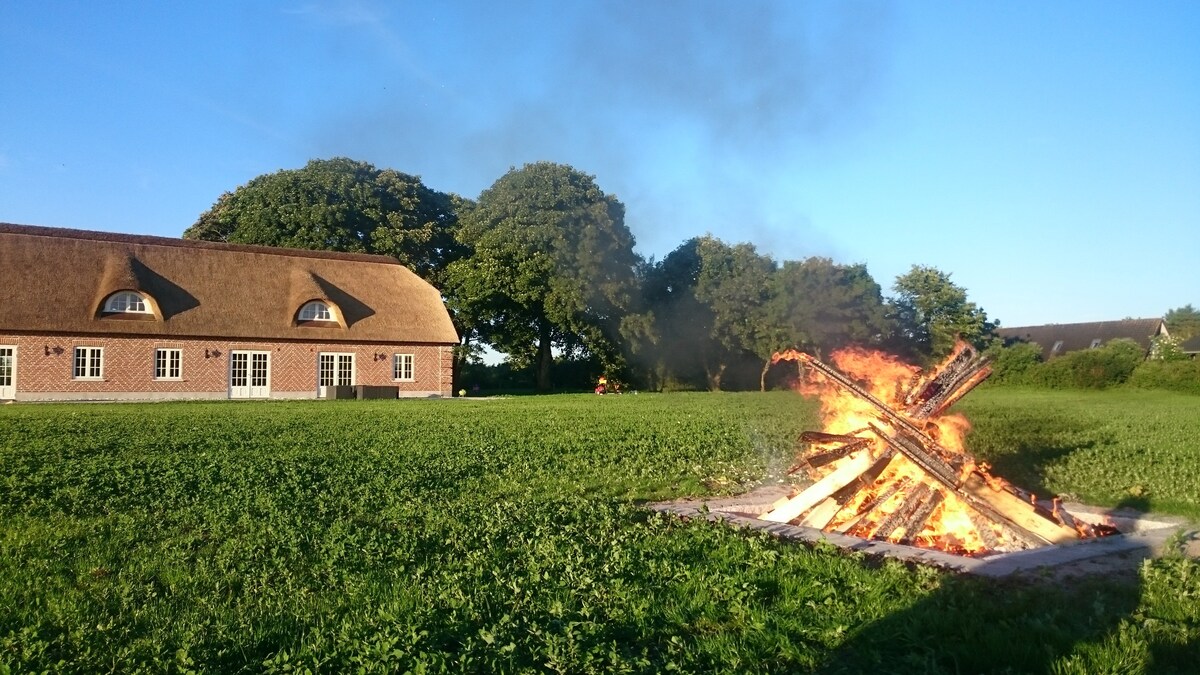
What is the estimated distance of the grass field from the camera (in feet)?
13.4

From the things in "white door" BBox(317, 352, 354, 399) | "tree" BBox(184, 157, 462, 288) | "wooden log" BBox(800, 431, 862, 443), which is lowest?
"wooden log" BBox(800, 431, 862, 443)

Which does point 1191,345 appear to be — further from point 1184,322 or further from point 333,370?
point 333,370

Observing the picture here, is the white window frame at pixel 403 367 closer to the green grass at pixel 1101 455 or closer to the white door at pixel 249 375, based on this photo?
the white door at pixel 249 375

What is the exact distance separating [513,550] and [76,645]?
271 cm

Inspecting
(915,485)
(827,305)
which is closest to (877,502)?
(915,485)

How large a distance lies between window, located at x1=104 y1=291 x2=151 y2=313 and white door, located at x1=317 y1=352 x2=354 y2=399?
694 cm

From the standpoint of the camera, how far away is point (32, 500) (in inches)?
324

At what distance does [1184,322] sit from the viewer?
301ft

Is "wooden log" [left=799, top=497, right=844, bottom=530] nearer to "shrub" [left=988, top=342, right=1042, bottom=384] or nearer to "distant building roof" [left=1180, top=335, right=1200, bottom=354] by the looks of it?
"shrub" [left=988, top=342, right=1042, bottom=384]

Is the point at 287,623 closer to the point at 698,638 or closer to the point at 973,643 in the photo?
the point at 698,638

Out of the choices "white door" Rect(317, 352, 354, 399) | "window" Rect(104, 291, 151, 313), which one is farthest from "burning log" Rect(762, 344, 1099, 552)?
"window" Rect(104, 291, 151, 313)

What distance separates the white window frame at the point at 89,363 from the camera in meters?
33.0

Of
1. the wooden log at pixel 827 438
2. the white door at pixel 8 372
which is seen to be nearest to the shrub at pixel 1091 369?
the wooden log at pixel 827 438

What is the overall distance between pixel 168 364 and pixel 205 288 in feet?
11.1
